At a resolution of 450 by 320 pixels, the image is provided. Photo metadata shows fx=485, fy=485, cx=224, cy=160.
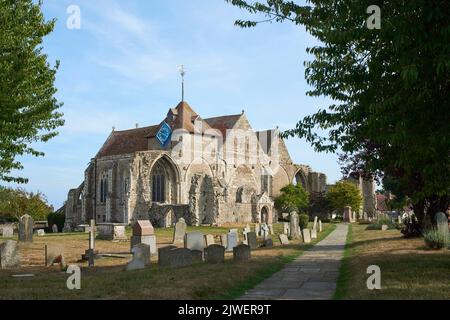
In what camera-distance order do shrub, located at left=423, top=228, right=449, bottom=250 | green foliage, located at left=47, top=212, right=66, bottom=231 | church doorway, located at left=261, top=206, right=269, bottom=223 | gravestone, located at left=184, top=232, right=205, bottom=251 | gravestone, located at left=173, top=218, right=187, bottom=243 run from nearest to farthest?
shrub, located at left=423, top=228, right=449, bottom=250
gravestone, located at left=184, top=232, right=205, bottom=251
gravestone, located at left=173, top=218, right=187, bottom=243
green foliage, located at left=47, top=212, right=66, bottom=231
church doorway, located at left=261, top=206, right=269, bottom=223

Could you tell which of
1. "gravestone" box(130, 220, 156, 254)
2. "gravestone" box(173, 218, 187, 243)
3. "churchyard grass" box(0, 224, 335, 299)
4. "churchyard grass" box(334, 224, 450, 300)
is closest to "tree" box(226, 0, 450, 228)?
"churchyard grass" box(334, 224, 450, 300)

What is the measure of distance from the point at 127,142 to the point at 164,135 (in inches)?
234

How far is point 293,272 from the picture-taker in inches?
494

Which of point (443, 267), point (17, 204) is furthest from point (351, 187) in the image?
point (443, 267)

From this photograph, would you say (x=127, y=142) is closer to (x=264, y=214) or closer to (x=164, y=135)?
(x=164, y=135)

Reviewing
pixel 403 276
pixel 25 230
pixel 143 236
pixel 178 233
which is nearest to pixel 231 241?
pixel 143 236

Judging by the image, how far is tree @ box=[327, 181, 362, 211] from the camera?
59281 millimetres

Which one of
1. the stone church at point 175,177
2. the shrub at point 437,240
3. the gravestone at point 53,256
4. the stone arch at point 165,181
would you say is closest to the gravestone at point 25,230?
the gravestone at point 53,256

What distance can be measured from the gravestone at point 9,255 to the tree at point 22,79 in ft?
12.5

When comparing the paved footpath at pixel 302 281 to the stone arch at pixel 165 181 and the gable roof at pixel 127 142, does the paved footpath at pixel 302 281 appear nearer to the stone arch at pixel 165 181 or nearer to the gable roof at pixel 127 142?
the stone arch at pixel 165 181

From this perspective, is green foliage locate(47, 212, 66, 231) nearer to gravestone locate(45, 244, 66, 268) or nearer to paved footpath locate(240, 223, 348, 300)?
gravestone locate(45, 244, 66, 268)

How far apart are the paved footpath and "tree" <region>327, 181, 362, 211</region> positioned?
4433cm

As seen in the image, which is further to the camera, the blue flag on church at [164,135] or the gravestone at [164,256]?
the blue flag on church at [164,135]

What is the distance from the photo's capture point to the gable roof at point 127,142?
53719mm
